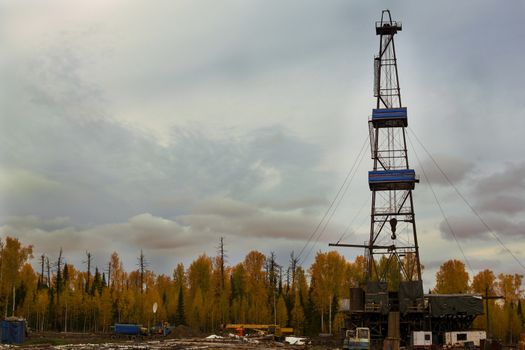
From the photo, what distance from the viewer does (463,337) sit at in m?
57.8

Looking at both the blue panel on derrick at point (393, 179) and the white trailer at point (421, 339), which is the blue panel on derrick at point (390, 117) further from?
the white trailer at point (421, 339)

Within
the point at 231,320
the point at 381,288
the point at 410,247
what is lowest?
the point at 231,320

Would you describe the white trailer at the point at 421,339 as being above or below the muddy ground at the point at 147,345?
above

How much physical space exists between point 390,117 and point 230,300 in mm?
55937

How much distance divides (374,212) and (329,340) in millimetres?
16867

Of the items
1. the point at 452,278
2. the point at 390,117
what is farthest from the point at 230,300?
the point at 390,117

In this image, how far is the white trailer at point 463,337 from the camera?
5709 cm

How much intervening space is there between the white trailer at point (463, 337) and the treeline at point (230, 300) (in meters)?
31.4

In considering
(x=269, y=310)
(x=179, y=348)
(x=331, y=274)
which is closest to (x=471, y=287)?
(x=331, y=274)

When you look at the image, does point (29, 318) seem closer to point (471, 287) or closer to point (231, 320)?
point (231, 320)

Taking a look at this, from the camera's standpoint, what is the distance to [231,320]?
10031 centimetres

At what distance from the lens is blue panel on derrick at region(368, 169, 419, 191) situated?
61.1 m

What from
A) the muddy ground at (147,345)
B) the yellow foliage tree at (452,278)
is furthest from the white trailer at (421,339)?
the yellow foliage tree at (452,278)

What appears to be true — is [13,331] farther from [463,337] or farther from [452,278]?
[452,278]
